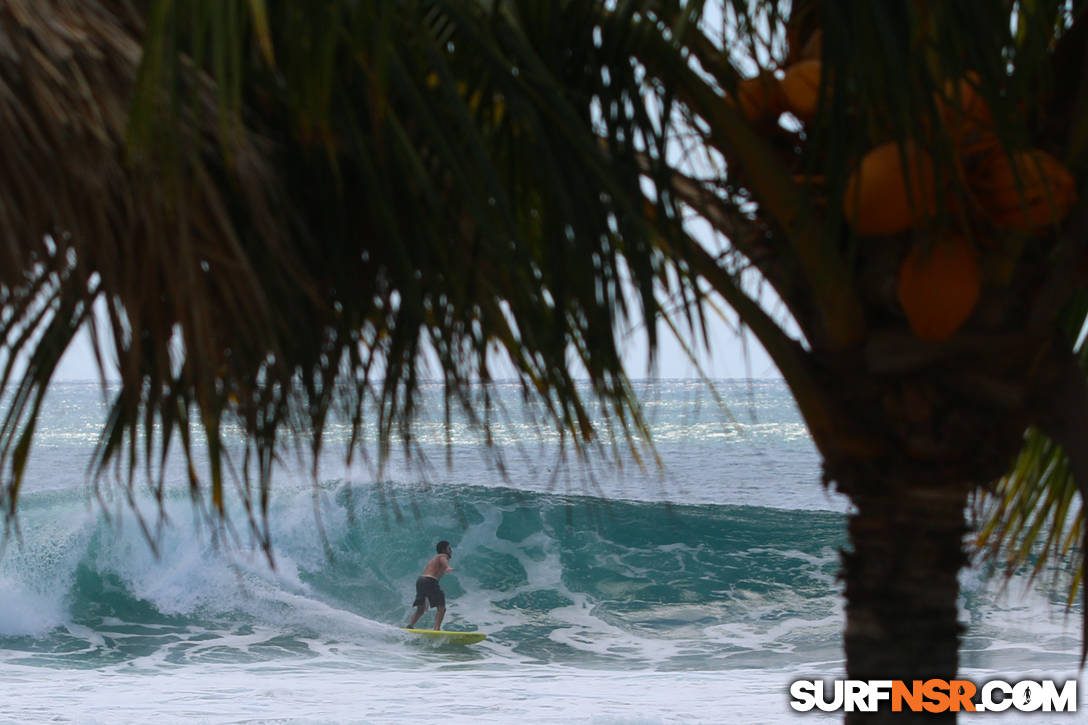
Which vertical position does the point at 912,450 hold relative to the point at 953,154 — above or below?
below

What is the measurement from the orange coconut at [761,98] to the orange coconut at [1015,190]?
0.43 meters

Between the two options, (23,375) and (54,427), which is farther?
(54,427)

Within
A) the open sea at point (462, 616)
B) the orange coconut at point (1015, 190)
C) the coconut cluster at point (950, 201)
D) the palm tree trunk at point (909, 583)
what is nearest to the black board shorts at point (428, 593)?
the open sea at point (462, 616)

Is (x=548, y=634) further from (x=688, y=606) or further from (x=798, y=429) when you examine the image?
(x=798, y=429)

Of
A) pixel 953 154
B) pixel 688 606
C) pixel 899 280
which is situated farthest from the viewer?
pixel 688 606

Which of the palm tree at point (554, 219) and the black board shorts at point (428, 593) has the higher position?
the palm tree at point (554, 219)

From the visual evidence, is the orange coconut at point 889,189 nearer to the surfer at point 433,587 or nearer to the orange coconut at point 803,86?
the orange coconut at point 803,86

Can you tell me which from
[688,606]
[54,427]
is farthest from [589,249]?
[54,427]

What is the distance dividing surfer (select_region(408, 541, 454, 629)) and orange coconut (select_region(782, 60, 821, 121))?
481 inches

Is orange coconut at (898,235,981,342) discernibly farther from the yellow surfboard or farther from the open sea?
the yellow surfboard

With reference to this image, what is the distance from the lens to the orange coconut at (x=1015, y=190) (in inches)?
72.3

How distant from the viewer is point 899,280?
199cm

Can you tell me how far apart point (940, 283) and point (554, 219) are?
728 mm

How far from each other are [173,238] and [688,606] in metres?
16.1
